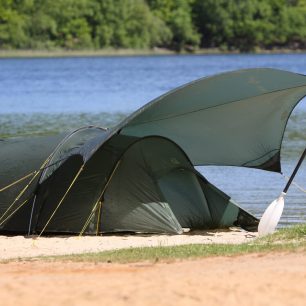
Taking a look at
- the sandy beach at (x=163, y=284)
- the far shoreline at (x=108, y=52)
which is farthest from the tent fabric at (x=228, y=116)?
the far shoreline at (x=108, y=52)

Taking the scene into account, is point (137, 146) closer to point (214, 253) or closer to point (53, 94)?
point (214, 253)

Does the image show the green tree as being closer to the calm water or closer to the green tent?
the calm water

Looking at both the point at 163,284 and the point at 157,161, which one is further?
the point at 157,161

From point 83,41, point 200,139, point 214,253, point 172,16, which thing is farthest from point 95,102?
point 172,16

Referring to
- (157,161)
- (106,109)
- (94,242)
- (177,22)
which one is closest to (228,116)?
(157,161)

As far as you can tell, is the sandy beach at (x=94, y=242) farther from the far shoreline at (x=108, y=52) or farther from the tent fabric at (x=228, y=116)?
the far shoreline at (x=108, y=52)

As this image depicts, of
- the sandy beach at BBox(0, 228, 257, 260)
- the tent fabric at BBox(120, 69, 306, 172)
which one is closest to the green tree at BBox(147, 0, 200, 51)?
the tent fabric at BBox(120, 69, 306, 172)

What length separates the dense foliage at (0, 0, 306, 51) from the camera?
127 m

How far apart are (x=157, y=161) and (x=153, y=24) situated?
119578mm

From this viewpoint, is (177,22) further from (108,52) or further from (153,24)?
(108,52)

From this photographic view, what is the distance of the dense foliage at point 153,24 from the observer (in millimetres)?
127125

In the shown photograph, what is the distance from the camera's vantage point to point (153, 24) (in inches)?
5241

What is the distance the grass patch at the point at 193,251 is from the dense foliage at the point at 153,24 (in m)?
112

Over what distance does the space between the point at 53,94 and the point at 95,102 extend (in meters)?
8.93
